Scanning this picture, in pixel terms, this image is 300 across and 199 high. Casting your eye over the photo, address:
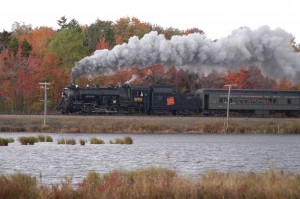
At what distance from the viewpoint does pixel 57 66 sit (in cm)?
10294

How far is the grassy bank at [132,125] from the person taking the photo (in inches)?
2778

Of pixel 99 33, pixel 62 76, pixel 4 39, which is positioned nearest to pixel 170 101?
pixel 62 76

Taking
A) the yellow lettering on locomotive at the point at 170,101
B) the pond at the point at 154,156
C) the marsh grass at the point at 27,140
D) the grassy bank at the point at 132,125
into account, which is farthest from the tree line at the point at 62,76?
the marsh grass at the point at 27,140

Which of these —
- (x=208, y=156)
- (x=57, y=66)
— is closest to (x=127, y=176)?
(x=208, y=156)

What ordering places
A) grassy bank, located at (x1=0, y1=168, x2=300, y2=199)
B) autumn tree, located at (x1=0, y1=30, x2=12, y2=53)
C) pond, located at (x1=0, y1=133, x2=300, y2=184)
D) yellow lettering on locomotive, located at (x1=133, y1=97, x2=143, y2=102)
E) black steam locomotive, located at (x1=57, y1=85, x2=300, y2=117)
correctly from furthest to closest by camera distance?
autumn tree, located at (x1=0, y1=30, x2=12, y2=53) → yellow lettering on locomotive, located at (x1=133, y1=97, x2=143, y2=102) → black steam locomotive, located at (x1=57, y1=85, x2=300, y2=117) → pond, located at (x1=0, y1=133, x2=300, y2=184) → grassy bank, located at (x1=0, y1=168, x2=300, y2=199)

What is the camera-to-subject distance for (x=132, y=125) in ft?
235

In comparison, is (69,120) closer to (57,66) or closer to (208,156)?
(208,156)

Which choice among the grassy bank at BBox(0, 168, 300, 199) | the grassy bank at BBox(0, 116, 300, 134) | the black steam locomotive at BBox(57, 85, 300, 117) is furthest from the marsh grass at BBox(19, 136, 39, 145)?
the grassy bank at BBox(0, 168, 300, 199)

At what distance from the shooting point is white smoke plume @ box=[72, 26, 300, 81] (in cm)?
7281

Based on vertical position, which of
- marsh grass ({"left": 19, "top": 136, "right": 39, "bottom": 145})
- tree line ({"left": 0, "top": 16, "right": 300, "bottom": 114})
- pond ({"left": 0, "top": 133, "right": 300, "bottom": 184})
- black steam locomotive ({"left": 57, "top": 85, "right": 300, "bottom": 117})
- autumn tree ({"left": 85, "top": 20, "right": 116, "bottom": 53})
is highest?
autumn tree ({"left": 85, "top": 20, "right": 116, "bottom": 53})

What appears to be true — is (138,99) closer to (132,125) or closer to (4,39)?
(132,125)

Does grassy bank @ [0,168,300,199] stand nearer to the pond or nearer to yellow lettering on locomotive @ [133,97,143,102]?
the pond

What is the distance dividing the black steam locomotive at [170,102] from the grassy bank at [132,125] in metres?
3.93

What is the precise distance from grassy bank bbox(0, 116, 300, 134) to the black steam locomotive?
3933mm
